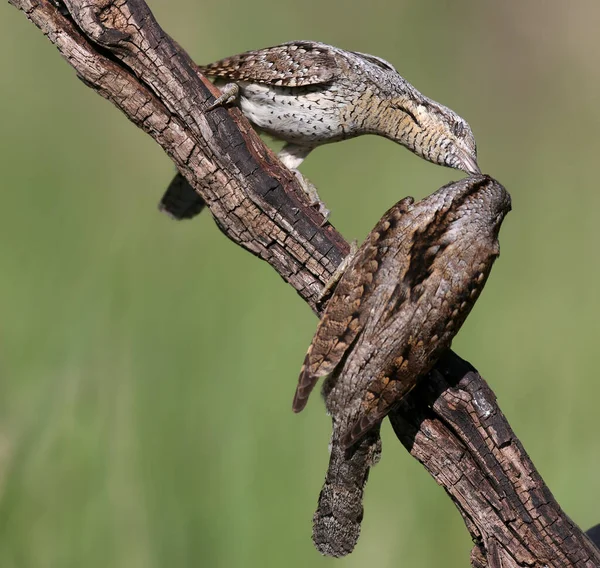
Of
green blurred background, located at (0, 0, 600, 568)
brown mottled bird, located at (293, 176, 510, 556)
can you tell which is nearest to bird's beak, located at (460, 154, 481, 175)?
brown mottled bird, located at (293, 176, 510, 556)

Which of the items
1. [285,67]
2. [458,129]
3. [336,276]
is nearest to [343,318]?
[336,276]

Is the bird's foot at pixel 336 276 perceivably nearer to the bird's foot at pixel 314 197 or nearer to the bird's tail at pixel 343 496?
the bird's foot at pixel 314 197

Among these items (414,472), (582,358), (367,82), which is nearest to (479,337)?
(582,358)

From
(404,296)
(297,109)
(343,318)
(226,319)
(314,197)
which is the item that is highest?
(297,109)

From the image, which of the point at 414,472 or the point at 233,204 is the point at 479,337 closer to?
the point at 414,472

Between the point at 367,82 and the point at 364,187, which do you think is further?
the point at 364,187

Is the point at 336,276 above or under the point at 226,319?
under

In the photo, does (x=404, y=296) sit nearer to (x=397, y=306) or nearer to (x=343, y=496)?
(x=397, y=306)
